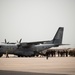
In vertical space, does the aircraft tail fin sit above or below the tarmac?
above

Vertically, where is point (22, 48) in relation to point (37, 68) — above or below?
above

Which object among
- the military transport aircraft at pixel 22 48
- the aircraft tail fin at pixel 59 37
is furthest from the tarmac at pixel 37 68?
the aircraft tail fin at pixel 59 37

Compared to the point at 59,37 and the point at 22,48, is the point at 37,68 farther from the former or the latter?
the point at 59,37

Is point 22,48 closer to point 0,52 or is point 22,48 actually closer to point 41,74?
point 0,52

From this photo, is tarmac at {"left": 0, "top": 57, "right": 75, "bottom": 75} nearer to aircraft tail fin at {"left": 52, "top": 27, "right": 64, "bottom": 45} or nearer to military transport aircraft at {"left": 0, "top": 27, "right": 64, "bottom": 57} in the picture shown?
military transport aircraft at {"left": 0, "top": 27, "right": 64, "bottom": 57}

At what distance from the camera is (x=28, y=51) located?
43.7 metres

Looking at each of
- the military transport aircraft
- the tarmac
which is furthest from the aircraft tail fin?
the tarmac

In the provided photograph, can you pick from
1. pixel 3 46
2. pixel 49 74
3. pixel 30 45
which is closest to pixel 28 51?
pixel 30 45

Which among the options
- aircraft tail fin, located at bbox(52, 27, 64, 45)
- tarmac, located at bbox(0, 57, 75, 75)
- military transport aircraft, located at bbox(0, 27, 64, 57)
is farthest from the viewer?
aircraft tail fin, located at bbox(52, 27, 64, 45)

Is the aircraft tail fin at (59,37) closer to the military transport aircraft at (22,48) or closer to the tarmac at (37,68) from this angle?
the military transport aircraft at (22,48)

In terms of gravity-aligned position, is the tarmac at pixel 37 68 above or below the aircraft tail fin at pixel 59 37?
below

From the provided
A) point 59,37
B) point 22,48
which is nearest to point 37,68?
point 22,48

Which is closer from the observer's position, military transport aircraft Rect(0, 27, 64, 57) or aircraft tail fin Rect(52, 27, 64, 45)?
military transport aircraft Rect(0, 27, 64, 57)

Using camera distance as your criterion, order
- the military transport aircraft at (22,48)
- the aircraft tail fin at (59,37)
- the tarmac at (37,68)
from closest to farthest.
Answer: the tarmac at (37,68) < the military transport aircraft at (22,48) < the aircraft tail fin at (59,37)
